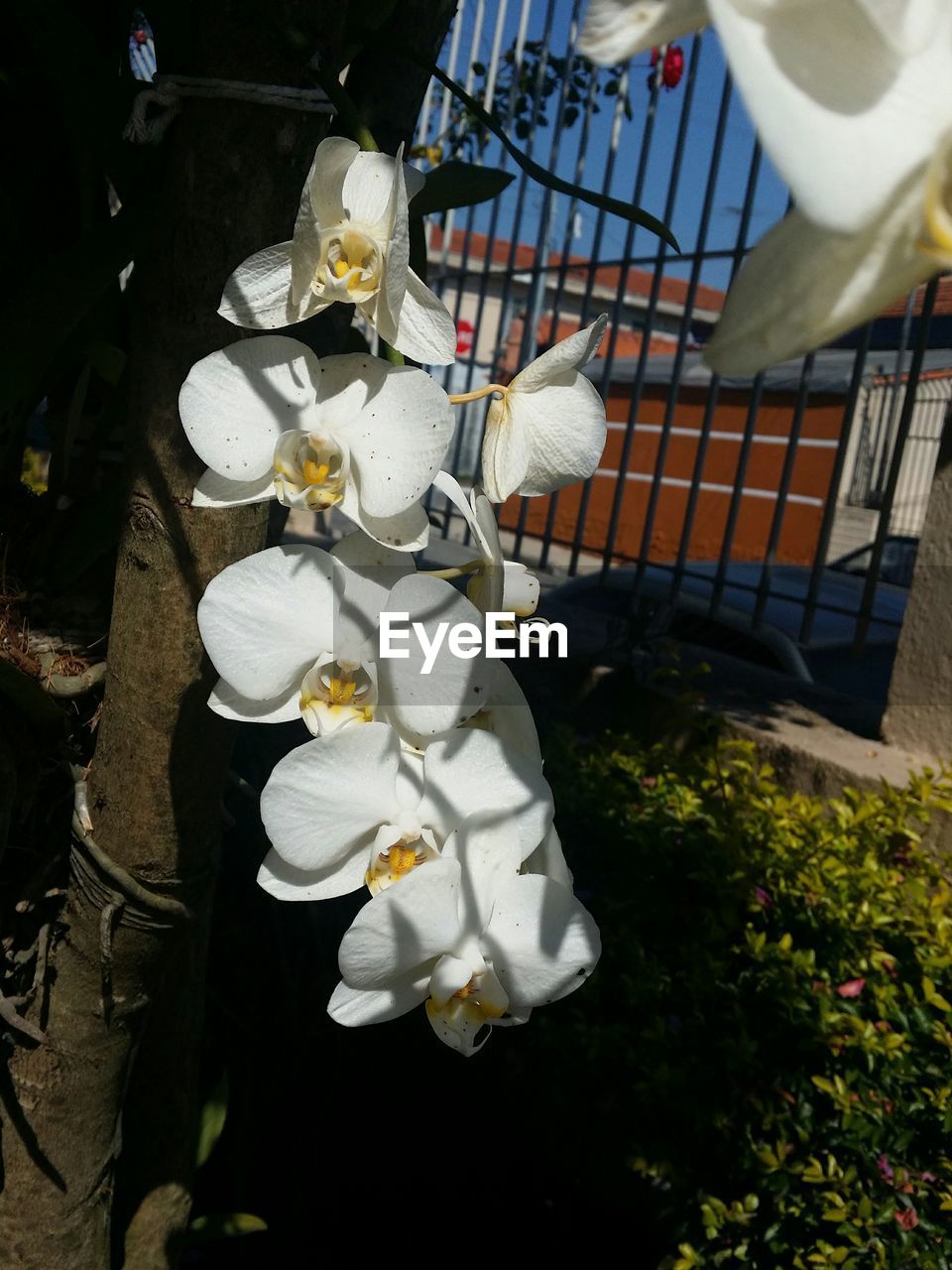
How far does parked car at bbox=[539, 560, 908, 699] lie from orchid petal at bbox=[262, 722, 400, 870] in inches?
82.8

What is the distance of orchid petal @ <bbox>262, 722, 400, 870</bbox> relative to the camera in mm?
476

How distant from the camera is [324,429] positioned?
1.63ft

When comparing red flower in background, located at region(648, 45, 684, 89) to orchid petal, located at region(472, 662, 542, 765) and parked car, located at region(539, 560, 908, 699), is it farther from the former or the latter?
orchid petal, located at region(472, 662, 542, 765)

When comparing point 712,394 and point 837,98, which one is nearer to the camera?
point 837,98

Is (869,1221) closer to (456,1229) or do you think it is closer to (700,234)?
(456,1229)

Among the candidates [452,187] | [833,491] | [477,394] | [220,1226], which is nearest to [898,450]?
[833,491]

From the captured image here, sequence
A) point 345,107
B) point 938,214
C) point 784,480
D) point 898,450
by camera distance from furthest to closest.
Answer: point 784,480, point 898,450, point 345,107, point 938,214

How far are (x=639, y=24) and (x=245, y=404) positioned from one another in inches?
11.2

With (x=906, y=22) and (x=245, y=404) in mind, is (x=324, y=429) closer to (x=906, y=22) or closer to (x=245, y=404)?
(x=245, y=404)

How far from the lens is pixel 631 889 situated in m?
1.85

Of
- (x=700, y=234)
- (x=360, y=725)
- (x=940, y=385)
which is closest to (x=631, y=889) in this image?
(x=360, y=725)

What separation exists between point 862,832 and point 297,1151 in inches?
45.1

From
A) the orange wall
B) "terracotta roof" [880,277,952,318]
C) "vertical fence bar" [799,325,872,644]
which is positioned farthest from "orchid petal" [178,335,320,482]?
the orange wall

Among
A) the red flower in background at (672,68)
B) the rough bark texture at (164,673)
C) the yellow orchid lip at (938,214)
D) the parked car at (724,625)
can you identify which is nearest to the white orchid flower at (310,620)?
the rough bark texture at (164,673)
